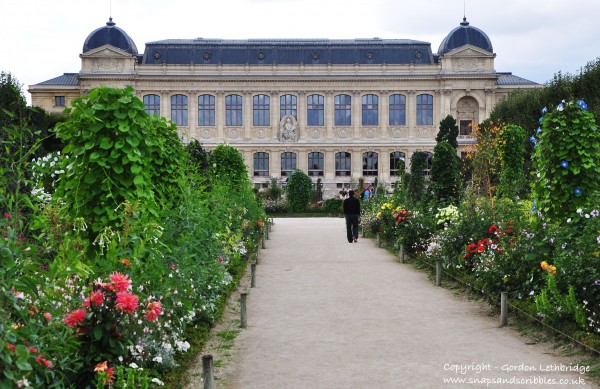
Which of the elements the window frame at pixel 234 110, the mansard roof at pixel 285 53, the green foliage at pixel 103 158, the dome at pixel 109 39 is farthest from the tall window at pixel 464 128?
the green foliage at pixel 103 158

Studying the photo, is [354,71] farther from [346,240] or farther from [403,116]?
[346,240]

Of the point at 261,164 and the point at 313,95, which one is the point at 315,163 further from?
the point at 313,95

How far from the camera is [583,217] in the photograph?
31.5 feet

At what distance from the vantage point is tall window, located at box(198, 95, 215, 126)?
61.5 metres

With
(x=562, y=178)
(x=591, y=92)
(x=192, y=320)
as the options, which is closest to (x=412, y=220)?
(x=562, y=178)

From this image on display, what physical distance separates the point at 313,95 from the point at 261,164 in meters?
6.89

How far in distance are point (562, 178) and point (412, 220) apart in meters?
6.72

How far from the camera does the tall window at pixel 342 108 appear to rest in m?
62.0

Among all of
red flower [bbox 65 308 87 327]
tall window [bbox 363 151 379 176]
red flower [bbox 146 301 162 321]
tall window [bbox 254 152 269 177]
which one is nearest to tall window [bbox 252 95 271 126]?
tall window [bbox 254 152 269 177]

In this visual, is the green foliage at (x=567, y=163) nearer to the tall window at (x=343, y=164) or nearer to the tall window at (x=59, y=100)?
the tall window at (x=343, y=164)

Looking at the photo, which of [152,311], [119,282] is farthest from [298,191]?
[119,282]

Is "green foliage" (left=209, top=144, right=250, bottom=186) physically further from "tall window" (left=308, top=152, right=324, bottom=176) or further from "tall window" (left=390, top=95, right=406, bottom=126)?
"tall window" (left=390, top=95, right=406, bottom=126)

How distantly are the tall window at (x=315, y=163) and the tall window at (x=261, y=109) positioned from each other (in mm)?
4452

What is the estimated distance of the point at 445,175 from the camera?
18.9 m
